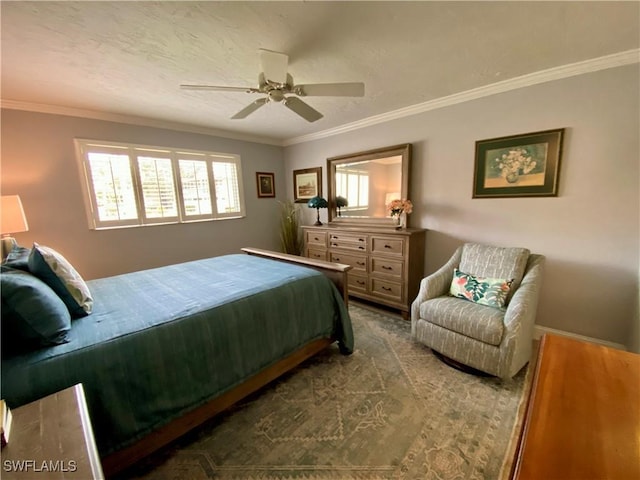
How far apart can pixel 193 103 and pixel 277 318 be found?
244cm

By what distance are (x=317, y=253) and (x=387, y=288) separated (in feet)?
3.95

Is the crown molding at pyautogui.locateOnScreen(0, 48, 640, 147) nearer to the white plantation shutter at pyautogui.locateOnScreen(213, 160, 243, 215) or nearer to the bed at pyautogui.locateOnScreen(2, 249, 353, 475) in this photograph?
the white plantation shutter at pyautogui.locateOnScreen(213, 160, 243, 215)

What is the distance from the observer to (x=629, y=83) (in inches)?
77.4

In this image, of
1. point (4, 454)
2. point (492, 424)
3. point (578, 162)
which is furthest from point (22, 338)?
point (578, 162)

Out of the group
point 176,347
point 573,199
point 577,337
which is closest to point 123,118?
point 176,347

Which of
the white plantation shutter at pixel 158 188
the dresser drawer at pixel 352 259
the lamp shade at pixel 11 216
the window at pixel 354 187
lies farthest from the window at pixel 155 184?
the dresser drawer at pixel 352 259

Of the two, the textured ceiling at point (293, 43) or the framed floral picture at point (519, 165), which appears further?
the framed floral picture at point (519, 165)

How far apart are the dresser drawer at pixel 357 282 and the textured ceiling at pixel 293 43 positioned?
209 centimetres

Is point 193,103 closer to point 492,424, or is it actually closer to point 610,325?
point 492,424

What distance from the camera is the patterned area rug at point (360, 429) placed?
1.35m

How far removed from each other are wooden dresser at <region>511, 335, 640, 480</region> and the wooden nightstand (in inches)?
44.8

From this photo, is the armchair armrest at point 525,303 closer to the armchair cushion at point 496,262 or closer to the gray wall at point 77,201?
the armchair cushion at point 496,262

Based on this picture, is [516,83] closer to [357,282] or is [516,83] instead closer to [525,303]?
[525,303]

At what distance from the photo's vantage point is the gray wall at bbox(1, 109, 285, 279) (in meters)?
2.59
